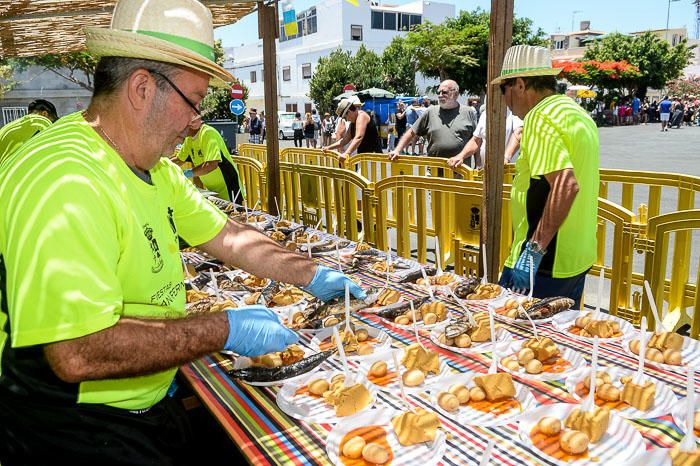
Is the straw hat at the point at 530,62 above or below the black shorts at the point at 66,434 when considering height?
above

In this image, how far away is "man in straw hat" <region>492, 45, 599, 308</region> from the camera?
2742mm

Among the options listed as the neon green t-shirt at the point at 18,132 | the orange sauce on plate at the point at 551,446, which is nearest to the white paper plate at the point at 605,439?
the orange sauce on plate at the point at 551,446

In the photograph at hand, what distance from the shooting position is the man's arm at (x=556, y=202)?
2721mm

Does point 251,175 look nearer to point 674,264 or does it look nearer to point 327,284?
point 674,264

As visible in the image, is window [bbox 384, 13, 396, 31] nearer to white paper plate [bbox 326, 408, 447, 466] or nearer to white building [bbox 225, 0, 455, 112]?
white building [bbox 225, 0, 455, 112]

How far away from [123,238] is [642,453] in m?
1.47

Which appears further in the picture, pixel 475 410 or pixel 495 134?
pixel 495 134

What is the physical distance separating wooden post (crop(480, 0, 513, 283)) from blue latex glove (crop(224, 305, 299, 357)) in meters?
2.24

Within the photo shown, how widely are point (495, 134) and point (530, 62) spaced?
0.71 metres

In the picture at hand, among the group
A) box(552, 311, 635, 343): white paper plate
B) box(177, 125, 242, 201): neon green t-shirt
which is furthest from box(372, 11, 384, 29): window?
box(552, 311, 635, 343): white paper plate

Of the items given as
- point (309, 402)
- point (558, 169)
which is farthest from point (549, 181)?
point (309, 402)

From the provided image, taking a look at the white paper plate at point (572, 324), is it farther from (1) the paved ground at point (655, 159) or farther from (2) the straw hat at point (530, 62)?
(1) the paved ground at point (655, 159)

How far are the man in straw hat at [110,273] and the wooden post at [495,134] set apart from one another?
207cm

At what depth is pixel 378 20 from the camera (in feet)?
184
